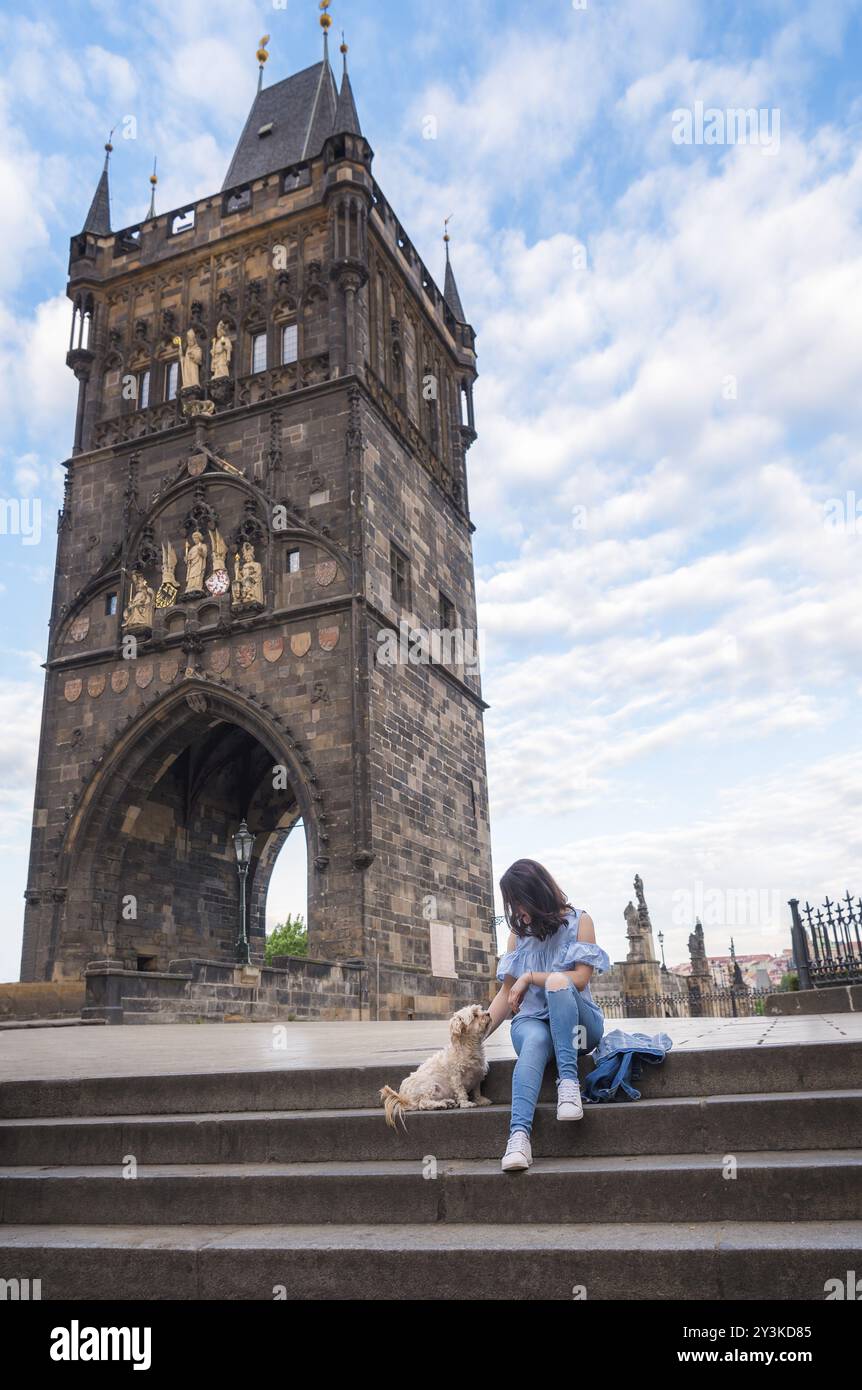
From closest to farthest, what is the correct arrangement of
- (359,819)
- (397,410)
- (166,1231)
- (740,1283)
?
(740,1283) → (166,1231) → (359,819) → (397,410)

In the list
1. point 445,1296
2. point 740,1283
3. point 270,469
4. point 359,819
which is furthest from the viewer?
point 270,469

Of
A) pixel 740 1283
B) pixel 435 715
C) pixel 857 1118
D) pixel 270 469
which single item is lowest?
pixel 740 1283

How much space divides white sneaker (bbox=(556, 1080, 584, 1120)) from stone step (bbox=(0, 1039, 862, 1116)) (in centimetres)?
30

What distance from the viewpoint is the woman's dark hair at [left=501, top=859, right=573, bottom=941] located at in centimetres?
451

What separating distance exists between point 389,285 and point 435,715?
1049 centimetres

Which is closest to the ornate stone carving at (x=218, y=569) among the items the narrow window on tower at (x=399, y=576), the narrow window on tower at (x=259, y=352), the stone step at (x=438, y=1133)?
the narrow window on tower at (x=399, y=576)

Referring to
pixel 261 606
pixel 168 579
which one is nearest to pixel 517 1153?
pixel 261 606

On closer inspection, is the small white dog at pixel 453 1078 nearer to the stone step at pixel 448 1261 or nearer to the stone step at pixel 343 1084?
the stone step at pixel 343 1084

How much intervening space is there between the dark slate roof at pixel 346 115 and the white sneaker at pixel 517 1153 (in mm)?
23825

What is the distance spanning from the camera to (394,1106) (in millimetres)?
4027

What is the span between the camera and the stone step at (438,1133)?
11.9 ft

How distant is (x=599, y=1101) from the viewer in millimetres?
3971
